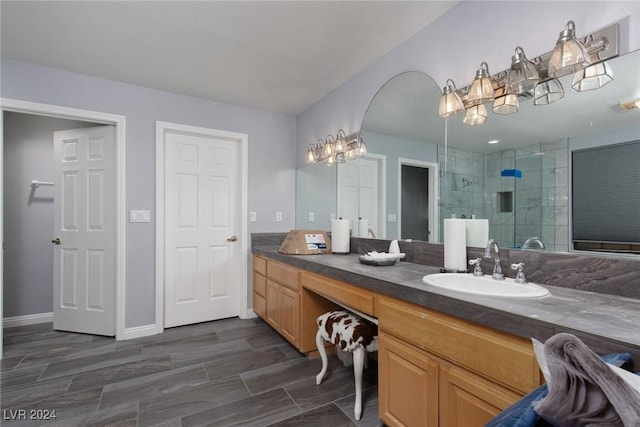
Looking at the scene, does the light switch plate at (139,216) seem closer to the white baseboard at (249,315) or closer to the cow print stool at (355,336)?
the white baseboard at (249,315)

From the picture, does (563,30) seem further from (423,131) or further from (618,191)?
(423,131)

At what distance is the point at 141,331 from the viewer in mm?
2799

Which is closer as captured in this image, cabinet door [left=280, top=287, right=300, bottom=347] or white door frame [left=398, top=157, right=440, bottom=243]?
white door frame [left=398, top=157, right=440, bottom=243]

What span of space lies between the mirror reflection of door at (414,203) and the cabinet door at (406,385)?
0.84 metres

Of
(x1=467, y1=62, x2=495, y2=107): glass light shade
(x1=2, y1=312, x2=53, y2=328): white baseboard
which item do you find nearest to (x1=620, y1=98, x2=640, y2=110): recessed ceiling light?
(x1=467, y1=62, x2=495, y2=107): glass light shade

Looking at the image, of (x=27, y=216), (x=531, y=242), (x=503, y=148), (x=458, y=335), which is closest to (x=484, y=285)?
(x=531, y=242)

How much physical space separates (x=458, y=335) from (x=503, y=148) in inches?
40.9

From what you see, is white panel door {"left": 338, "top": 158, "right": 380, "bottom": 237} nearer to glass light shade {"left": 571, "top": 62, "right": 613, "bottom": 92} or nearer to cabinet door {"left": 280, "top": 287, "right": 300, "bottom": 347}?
cabinet door {"left": 280, "top": 287, "right": 300, "bottom": 347}

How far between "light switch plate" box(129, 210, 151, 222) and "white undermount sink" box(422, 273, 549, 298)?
2611mm

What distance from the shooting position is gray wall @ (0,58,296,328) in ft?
8.14

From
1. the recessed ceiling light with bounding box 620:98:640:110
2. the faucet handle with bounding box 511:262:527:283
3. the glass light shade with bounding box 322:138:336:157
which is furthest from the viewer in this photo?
the glass light shade with bounding box 322:138:336:157

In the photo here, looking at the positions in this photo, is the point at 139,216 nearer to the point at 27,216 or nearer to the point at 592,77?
the point at 27,216

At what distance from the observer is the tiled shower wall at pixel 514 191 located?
4.40ft

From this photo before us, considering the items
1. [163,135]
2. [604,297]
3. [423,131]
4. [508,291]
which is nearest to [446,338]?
[508,291]
